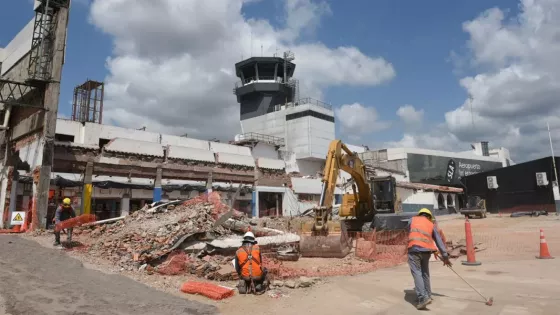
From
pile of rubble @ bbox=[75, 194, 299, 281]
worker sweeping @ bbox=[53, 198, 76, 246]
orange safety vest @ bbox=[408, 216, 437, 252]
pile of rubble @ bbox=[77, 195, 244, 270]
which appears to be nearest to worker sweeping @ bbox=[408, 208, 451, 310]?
orange safety vest @ bbox=[408, 216, 437, 252]

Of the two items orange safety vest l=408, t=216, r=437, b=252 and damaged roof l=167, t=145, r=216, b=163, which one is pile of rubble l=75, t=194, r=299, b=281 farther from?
damaged roof l=167, t=145, r=216, b=163

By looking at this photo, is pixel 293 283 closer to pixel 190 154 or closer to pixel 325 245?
pixel 325 245

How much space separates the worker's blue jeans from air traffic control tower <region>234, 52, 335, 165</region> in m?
48.0

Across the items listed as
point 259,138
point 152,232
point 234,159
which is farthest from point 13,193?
point 259,138

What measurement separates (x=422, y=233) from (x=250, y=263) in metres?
3.17

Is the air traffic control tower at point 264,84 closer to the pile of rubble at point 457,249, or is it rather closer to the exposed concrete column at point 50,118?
the exposed concrete column at point 50,118

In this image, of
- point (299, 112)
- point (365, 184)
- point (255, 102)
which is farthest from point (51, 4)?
point (255, 102)

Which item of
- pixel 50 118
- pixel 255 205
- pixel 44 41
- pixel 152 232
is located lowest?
pixel 152 232

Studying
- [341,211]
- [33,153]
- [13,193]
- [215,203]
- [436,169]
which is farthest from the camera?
[436,169]

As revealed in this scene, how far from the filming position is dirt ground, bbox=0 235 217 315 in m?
5.95

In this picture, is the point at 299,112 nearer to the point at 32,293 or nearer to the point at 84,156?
the point at 84,156

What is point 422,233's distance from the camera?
6379 millimetres

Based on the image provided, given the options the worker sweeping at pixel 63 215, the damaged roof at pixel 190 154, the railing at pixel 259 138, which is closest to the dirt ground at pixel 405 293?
the worker sweeping at pixel 63 215

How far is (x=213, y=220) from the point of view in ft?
40.1
